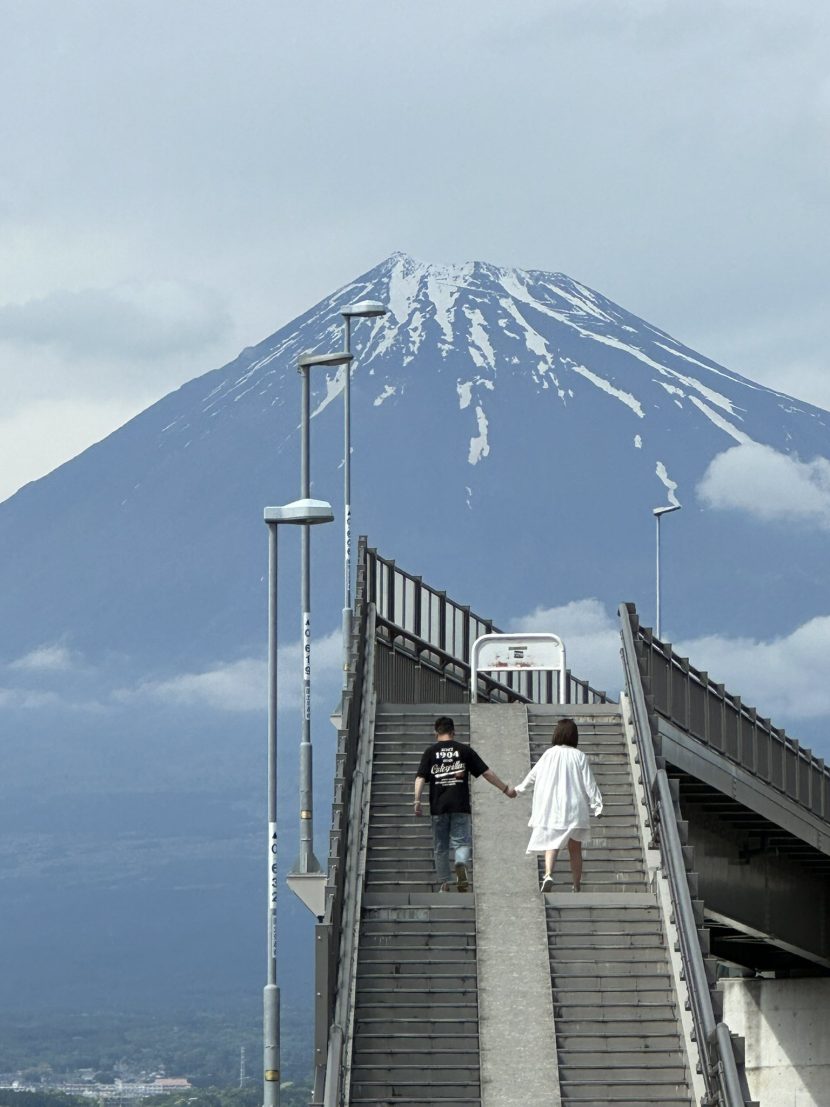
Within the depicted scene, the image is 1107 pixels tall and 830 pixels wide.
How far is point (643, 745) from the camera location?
2380cm

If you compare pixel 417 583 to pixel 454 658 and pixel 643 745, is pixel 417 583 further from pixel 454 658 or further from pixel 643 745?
pixel 643 745

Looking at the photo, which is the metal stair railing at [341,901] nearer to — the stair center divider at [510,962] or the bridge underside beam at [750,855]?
the stair center divider at [510,962]

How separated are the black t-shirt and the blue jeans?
13cm

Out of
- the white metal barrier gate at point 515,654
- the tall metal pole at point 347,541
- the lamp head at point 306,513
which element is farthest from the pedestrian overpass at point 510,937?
the lamp head at point 306,513

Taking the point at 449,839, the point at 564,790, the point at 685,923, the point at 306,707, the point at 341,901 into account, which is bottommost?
the point at 685,923

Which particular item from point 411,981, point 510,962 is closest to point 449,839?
point 510,962

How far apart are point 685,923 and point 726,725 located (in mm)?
17751

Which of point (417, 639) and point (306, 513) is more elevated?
point (306, 513)

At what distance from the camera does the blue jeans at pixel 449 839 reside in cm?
2138

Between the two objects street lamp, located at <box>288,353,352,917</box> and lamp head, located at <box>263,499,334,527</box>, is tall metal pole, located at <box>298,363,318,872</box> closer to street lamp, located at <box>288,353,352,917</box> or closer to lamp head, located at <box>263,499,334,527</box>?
street lamp, located at <box>288,353,352,917</box>

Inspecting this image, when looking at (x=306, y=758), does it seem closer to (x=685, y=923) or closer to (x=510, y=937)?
(x=510, y=937)

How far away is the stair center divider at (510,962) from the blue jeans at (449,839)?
38 centimetres

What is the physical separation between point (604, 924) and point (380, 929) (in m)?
2.07

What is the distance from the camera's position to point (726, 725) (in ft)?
122
